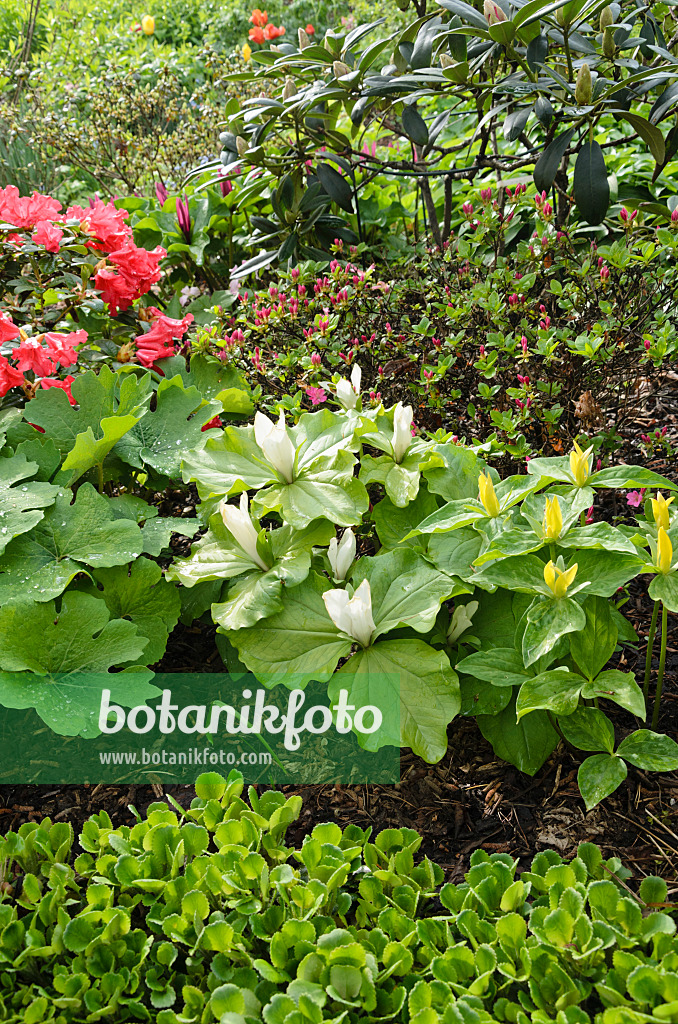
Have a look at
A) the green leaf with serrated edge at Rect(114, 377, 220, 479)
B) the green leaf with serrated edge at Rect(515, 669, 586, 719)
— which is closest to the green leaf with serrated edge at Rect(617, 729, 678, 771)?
the green leaf with serrated edge at Rect(515, 669, 586, 719)

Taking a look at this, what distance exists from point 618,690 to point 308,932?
655 mm

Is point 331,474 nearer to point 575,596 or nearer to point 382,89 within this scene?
point 575,596

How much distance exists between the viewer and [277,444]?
1669 millimetres

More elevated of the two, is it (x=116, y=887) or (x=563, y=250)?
(x=563, y=250)

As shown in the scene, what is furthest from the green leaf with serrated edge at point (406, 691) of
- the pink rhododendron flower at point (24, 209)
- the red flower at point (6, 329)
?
the pink rhododendron flower at point (24, 209)

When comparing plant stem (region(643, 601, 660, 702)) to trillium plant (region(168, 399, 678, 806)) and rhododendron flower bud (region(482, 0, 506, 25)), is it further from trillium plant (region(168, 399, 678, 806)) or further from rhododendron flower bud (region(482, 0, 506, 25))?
rhododendron flower bud (region(482, 0, 506, 25))

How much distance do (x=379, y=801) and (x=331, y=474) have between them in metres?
0.73

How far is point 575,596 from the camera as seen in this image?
4.63 feet

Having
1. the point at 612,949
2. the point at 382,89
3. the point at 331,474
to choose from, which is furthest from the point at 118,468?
the point at 612,949

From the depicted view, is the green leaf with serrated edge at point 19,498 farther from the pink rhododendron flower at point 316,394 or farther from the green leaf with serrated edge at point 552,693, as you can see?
the green leaf with serrated edge at point 552,693

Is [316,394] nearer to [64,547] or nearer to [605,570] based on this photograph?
[64,547]

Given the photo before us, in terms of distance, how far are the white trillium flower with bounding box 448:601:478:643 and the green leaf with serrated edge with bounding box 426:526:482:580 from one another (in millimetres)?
82

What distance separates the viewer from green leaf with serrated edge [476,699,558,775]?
4.84 ft

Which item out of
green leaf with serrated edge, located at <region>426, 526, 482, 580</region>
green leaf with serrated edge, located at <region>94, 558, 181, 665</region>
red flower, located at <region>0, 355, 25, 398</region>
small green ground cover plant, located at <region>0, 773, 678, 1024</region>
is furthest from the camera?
red flower, located at <region>0, 355, 25, 398</region>
